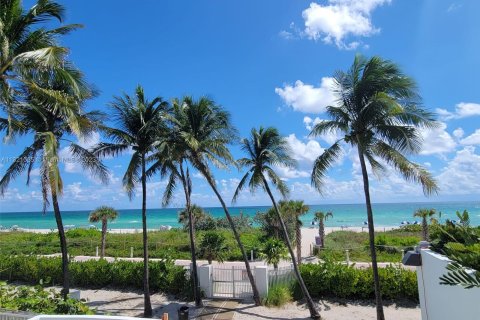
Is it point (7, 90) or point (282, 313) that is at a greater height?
point (7, 90)

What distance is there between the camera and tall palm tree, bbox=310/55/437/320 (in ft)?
36.7

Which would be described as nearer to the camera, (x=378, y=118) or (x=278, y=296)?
(x=378, y=118)

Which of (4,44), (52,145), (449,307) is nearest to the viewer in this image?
(449,307)

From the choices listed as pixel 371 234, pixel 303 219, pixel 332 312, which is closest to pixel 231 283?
pixel 332 312

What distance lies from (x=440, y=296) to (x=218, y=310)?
29.7ft

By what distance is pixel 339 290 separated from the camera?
1465 cm

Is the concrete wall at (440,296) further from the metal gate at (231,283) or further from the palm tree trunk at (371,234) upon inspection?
the metal gate at (231,283)

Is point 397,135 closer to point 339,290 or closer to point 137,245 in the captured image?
point 339,290

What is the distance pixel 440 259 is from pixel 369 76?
7.15 meters

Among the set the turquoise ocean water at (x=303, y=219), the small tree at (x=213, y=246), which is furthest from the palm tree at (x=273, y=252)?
the turquoise ocean water at (x=303, y=219)

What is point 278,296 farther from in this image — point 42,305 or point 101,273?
point 42,305

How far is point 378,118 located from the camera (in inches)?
457

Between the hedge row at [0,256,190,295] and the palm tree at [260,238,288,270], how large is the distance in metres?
3.80

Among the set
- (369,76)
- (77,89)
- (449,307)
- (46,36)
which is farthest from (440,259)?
(46,36)
